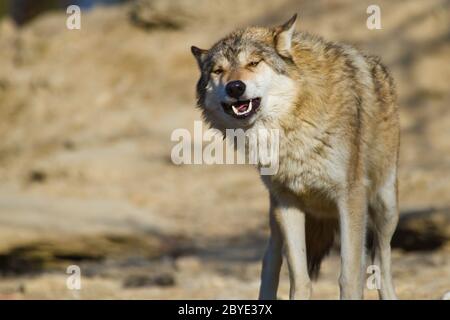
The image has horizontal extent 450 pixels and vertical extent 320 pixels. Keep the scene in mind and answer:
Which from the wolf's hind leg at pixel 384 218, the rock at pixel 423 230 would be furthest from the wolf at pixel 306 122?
the rock at pixel 423 230

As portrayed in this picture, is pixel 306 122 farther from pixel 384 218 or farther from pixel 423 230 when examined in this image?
pixel 423 230

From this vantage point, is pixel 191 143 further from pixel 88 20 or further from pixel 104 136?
pixel 88 20

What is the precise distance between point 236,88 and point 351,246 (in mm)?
1278

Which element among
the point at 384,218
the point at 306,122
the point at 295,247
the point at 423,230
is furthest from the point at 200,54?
the point at 423,230

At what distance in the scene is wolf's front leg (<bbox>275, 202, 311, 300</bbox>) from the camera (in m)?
6.20

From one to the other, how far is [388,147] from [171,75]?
9.74 meters

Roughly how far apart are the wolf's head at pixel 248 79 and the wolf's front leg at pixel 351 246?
0.75 meters

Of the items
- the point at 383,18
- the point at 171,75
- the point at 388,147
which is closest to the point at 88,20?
the point at 171,75

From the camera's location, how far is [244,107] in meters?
5.98

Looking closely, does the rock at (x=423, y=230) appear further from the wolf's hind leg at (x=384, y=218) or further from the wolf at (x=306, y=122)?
the wolf at (x=306, y=122)

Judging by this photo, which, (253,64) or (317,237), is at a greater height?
(253,64)

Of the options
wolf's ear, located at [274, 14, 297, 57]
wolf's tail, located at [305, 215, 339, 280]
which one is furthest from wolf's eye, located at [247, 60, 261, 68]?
wolf's tail, located at [305, 215, 339, 280]

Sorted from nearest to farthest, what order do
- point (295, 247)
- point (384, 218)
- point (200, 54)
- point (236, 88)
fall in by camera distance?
point (236, 88), point (295, 247), point (200, 54), point (384, 218)
